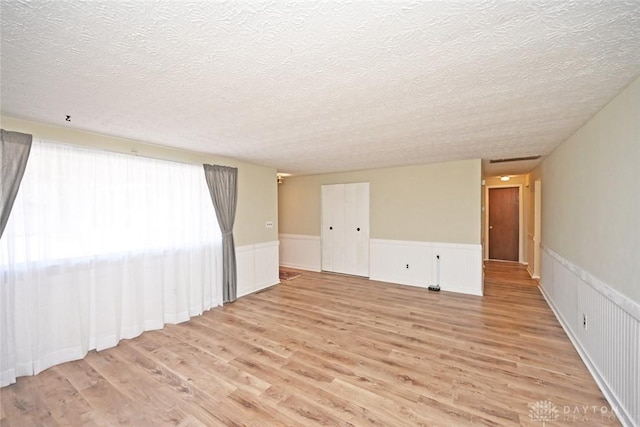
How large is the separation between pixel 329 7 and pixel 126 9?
2.80 feet

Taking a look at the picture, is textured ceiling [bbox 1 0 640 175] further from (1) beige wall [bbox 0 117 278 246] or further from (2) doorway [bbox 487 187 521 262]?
(2) doorway [bbox 487 187 521 262]

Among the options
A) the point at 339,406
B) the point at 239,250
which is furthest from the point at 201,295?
the point at 339,406

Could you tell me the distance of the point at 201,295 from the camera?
3.78 meters

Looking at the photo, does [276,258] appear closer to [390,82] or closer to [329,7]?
[390,82]

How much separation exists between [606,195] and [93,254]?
4.88m

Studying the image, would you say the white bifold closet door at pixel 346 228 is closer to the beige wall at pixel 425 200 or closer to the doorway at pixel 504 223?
the beige wall at pixel 425 200

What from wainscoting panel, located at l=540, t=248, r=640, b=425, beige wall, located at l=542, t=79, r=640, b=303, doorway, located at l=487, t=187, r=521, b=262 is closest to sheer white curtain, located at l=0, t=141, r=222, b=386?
wainscoting panel, located at l=540, t=248, r=640, b=425

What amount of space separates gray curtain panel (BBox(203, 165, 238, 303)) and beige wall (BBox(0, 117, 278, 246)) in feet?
0.60

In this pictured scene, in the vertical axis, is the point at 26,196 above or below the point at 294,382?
above

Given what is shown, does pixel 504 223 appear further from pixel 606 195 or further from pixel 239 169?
pixel 239 169

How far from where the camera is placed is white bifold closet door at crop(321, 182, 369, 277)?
560cm

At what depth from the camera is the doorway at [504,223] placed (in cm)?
711

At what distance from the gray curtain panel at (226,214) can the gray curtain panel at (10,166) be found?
6.29 feet

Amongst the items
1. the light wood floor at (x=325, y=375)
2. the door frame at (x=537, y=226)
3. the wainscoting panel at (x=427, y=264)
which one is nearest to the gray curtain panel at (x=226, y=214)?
the light wood floor at (x=325, y=375)
